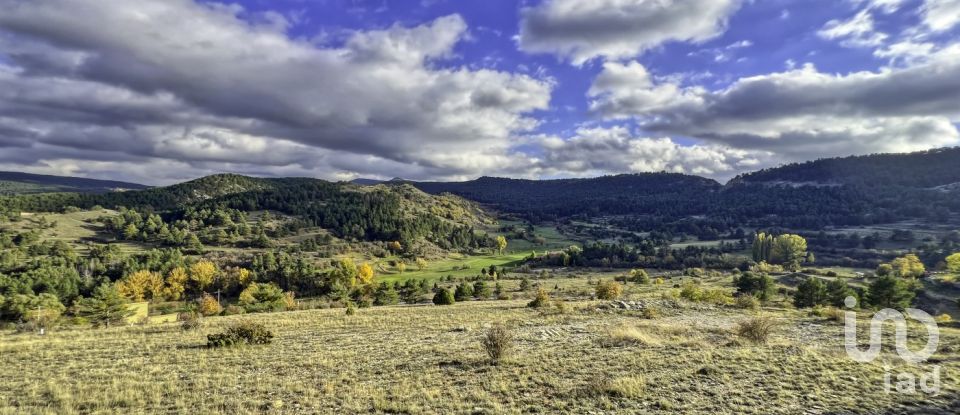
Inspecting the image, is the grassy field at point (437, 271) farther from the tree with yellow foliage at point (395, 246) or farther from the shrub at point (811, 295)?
the shrub at point (811, 295)

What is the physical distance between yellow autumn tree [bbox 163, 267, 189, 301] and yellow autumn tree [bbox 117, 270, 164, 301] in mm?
1534

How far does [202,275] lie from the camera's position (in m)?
106

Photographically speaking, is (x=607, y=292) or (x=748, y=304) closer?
(x=748, y=304)

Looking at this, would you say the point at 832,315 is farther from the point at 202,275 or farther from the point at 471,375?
the point at 202,275

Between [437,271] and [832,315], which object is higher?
[832,315]

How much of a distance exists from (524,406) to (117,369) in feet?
68.1

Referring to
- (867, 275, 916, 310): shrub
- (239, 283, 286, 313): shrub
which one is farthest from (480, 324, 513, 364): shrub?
(867, 275, 916, 310): shrub

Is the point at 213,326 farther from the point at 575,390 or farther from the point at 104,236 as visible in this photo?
the point at 104,236

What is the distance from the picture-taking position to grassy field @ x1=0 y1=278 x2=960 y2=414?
14125mm

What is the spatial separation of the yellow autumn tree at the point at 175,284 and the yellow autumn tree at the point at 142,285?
1.53m

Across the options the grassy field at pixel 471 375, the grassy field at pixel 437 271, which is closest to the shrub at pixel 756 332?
the grassy field at pixel 471 375

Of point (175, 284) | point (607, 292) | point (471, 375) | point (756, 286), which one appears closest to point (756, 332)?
point (471, 375)

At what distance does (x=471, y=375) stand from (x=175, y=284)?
11474 centimetres

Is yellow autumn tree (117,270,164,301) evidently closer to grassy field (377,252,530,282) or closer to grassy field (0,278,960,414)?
grassy field (377,252,530,282)
